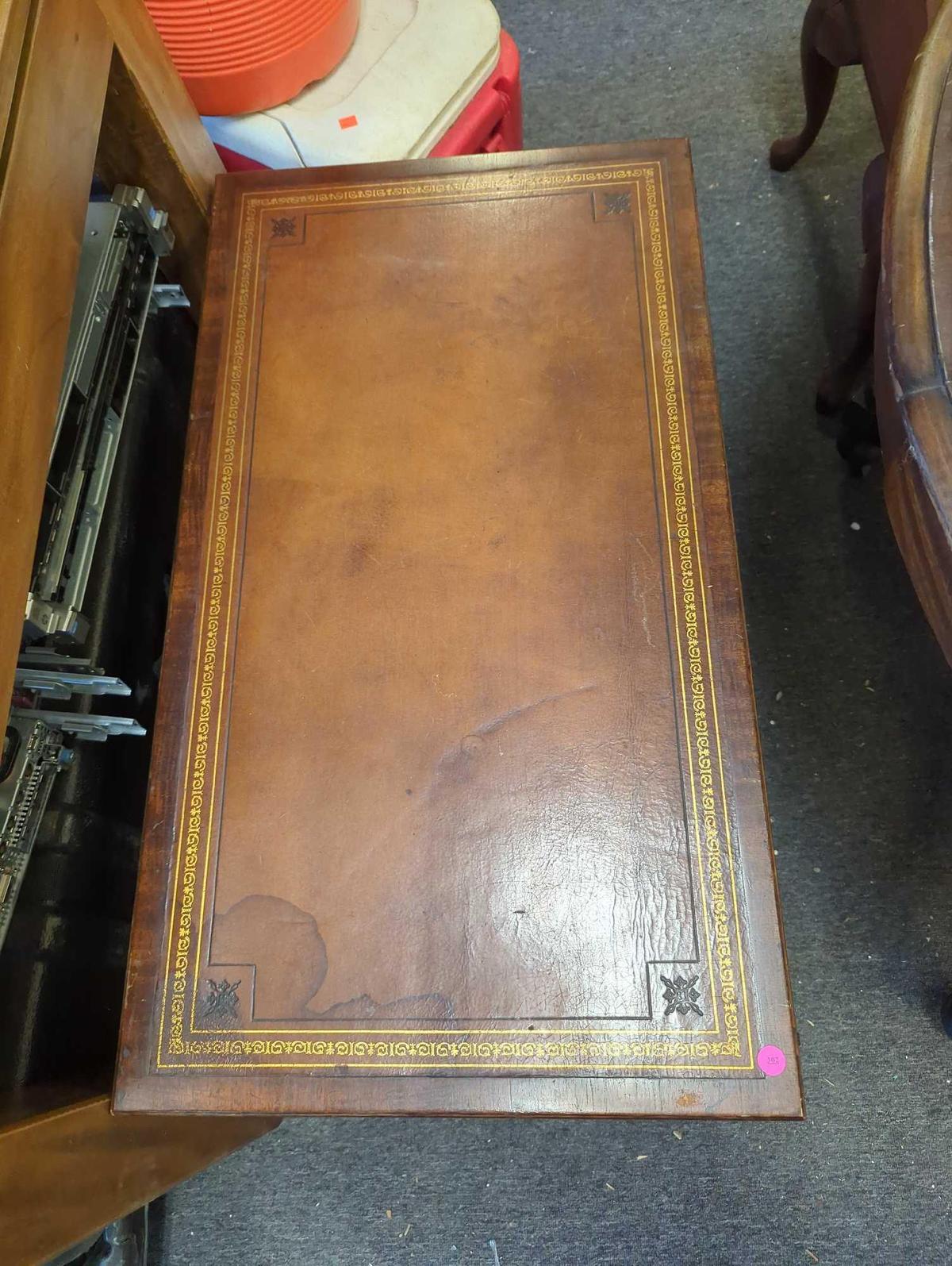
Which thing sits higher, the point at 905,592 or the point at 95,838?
the point at 905,592

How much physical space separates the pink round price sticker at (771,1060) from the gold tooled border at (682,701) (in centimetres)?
1

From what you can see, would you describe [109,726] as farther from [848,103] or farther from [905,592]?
[848,103]

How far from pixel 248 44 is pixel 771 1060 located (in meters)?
1.19

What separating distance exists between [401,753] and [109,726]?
30cm

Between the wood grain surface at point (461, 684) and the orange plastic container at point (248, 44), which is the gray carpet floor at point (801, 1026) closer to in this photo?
the wood grain surface at point (461, 684)

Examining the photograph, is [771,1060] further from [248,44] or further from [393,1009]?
[248,44]

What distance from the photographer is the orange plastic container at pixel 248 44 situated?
0.95 metres

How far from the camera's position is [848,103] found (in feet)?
4.99

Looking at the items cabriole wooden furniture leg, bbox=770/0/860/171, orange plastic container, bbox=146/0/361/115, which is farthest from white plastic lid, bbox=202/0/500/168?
cabriole wooden furniture leg, bbox=770/0/860/171

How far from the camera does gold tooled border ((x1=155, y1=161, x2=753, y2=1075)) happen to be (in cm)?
66

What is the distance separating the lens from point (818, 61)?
1.22 meters

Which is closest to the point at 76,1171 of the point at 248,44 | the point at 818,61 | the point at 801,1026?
the point at 801,1026

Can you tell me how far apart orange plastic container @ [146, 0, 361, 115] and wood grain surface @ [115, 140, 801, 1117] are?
0.23 meters

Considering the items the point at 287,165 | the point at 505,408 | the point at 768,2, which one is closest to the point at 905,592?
the point at 505,408
